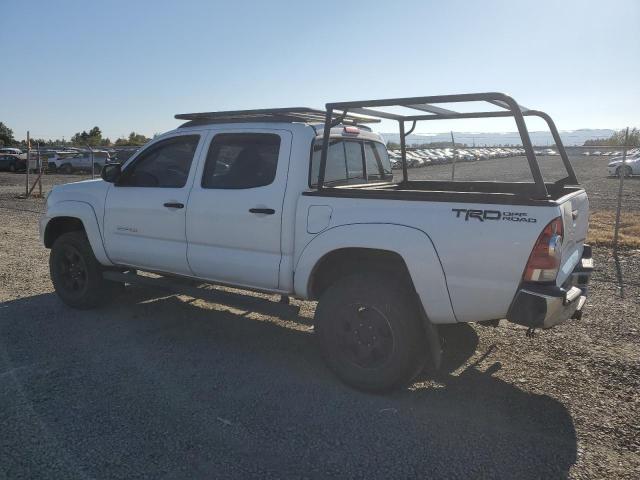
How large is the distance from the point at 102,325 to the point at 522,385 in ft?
12.8

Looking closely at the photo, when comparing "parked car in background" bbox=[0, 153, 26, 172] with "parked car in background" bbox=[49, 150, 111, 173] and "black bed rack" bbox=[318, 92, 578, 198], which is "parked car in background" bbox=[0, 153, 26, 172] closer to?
"parked car in background" bbox=[49, 150, 111, 173]

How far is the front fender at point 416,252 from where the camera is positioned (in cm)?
359

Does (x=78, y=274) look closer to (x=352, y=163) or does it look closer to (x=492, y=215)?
(x=352, y=163)

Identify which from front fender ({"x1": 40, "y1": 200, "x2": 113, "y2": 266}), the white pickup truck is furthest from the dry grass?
front fender ({"x1": 40, "y1": 200, "x2": 113, "y2": 266})

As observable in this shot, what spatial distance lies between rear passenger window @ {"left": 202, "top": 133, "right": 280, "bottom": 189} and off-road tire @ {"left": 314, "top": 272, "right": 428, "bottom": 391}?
1.15 metres

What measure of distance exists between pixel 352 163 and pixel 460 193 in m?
1.71

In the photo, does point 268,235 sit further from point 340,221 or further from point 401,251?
point 401,251

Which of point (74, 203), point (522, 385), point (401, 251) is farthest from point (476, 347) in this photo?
point (74, 203)

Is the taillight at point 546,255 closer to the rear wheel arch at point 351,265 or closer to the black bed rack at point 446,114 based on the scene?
the black bed rack at point 446,114

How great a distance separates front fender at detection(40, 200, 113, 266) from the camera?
5531 millimetres

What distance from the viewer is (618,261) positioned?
27.1ft

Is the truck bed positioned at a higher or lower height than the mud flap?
higher

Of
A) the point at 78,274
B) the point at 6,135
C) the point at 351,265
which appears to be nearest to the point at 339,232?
the point at 351,265

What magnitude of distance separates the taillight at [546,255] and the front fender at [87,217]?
4075 mm
